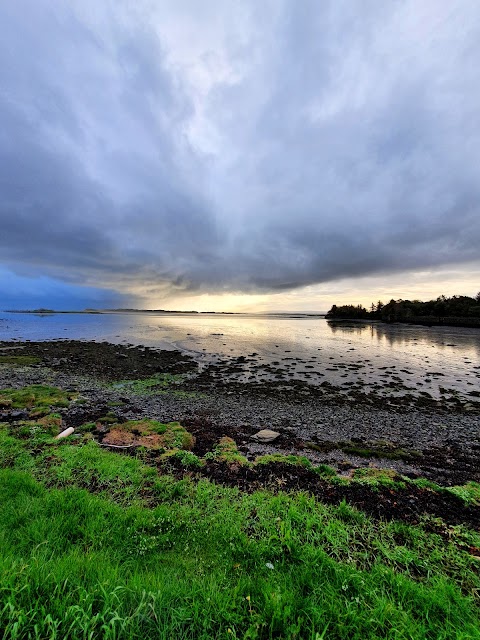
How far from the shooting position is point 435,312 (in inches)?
4678

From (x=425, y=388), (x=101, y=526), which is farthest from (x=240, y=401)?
(x=425, y=388)

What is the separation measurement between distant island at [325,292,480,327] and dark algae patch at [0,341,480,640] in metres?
118

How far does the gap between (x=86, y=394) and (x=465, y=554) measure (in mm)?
17283

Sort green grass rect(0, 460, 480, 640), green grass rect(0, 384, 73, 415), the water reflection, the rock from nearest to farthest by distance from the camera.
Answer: green grass rect(0, 460, 480, 640)
the rock
green grass rect(0, 384, 73, 415)
the water reflection

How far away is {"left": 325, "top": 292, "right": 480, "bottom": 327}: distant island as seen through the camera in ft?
331

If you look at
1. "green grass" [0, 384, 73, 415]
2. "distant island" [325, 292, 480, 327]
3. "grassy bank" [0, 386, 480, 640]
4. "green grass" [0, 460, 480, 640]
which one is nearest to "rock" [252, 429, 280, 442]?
"grassy bank" [0, 386, 480, 640]

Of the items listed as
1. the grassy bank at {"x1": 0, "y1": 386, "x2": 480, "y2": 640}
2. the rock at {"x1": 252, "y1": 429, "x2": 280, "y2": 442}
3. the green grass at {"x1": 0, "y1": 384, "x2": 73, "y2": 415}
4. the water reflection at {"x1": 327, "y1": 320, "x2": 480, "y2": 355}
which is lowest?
the water reflection at {"x1": 327, "y1": 320, "x2": 480, "y2": 355}

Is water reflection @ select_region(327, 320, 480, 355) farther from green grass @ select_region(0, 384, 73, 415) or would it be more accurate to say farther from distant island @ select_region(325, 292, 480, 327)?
green grass @ select_region(0, 384, 73, 415)

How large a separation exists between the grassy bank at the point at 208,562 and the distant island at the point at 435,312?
119 m

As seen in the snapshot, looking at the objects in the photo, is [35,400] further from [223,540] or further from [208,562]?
[208,562]

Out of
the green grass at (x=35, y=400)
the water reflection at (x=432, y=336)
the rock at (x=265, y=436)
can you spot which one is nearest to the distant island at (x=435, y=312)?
the water reflection at (x=432, y=336)

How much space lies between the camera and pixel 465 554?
12.9 ft

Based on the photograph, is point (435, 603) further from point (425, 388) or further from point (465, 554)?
point (425, 388)

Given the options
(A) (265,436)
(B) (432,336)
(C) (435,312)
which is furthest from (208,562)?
(C) (435,312)
